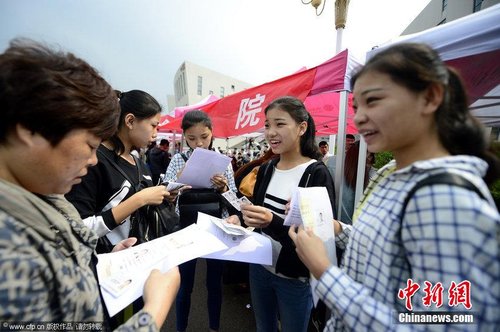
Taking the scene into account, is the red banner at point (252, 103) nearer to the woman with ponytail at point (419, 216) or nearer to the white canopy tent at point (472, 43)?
the white canopy tent at point (472, 43)

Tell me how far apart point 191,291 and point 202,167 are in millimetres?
1129

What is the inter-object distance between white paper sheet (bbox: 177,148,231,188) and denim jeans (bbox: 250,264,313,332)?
86 cm

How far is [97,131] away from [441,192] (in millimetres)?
1016

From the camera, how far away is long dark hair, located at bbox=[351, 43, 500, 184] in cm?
69

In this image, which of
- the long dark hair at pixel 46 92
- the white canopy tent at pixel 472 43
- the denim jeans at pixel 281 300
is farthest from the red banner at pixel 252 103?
the long dark hair at pixel 46 92

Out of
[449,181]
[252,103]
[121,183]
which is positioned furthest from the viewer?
[252,103]

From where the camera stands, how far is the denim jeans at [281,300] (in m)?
1.46

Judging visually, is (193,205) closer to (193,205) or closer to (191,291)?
(193,205)

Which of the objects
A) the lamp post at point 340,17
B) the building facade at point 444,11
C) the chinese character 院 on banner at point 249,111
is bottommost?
the chinese character 院 on banner at point 249,111

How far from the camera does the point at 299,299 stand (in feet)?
4.78

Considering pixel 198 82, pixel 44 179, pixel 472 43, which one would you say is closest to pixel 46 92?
pixel 44 179

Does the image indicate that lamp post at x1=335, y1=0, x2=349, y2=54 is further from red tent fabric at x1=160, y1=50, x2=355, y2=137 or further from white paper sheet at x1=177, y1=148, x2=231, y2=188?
white paper sheet at x1=177, y1=148, x2=231, y2=188

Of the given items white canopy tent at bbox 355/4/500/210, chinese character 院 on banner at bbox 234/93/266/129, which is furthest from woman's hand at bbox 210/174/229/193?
white canopy tent at bbox 355/4/500/210

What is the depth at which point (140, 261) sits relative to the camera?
1016 millimetres
